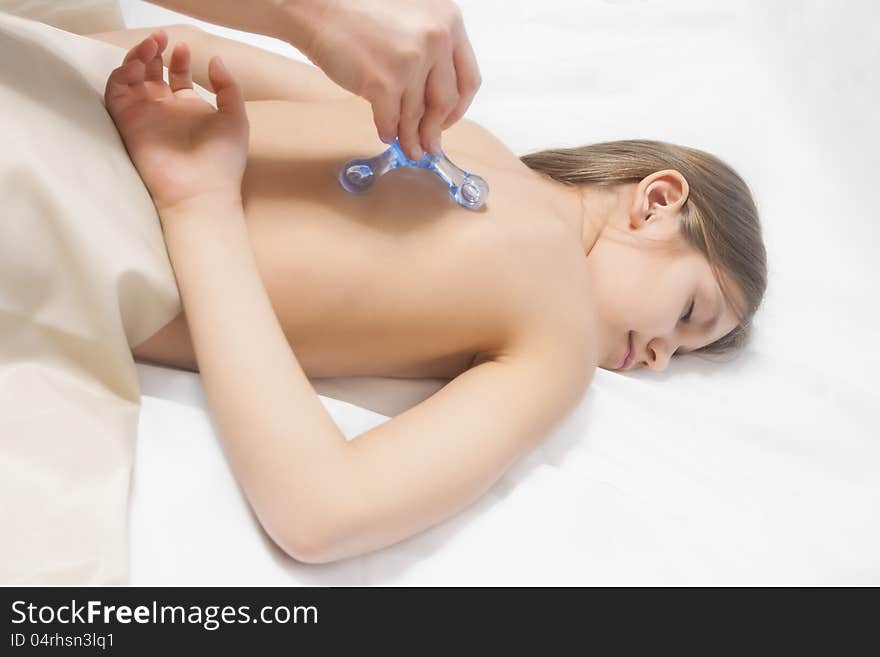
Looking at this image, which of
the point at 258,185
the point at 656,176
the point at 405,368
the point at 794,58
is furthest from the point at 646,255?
the point at 794,58

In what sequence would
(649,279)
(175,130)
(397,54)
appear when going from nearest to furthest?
(397,54)
(175,130)
(649,279)

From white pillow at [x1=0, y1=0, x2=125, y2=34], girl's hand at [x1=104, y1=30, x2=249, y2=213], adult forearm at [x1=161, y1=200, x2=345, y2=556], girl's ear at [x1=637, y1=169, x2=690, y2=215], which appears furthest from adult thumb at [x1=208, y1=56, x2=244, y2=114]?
girl's ear at [x1=637, y1=169, x2=690, y2=215]

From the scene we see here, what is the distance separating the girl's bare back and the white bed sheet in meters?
0.07

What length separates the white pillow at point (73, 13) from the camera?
1.11m

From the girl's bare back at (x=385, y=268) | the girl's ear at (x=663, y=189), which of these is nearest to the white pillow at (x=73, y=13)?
the girl's bare back at (x=385, y=268)

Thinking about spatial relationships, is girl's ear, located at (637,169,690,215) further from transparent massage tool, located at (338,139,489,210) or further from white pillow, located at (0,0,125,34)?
white pillow, located at (0,0,125,34)

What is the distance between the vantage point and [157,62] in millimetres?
935

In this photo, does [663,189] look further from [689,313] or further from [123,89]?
→ [123,89]

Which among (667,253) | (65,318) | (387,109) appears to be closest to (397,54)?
(387,109)

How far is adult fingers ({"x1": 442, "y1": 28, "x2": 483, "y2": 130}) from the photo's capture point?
2.70 feet

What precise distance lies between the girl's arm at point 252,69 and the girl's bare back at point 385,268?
0.15 m

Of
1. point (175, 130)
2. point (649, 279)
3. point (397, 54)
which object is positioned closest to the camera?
point (397, 54)

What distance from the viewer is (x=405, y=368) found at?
3.35 feet

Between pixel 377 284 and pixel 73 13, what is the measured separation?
0.56 meters
